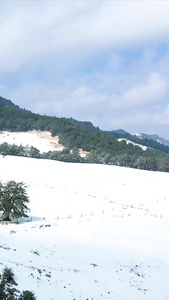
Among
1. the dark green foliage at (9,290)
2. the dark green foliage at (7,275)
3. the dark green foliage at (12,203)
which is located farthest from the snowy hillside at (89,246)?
the dark green foliage at (12,203)

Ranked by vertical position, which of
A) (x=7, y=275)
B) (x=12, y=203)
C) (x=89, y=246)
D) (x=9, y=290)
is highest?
(x=12, y=203)

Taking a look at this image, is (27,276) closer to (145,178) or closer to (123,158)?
(145,178)

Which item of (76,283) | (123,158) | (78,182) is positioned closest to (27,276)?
(76,283)

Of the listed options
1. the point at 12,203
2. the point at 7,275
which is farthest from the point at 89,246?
the point at 7,275

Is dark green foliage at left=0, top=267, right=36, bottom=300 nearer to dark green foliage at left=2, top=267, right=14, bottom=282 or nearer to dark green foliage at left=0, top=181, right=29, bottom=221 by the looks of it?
dark green foliage at left=2, top=267, right=14, bottom=282

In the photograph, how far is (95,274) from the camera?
25047 millimetres

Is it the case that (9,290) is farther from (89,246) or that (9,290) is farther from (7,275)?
(89,246)

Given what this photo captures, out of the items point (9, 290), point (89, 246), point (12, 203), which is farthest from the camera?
point (12, 203)

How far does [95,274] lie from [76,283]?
10.5 feet

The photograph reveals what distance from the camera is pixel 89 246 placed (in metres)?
32.8

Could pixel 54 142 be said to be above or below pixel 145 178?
above

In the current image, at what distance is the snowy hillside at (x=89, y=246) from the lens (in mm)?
21875

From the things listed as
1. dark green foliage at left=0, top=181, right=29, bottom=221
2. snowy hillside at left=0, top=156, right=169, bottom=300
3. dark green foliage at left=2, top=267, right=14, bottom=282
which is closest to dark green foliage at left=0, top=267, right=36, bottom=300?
dark green foliage at left=2, top=267, right=14, bottom=282

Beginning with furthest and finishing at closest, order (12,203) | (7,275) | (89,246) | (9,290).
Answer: (12,203) → (89,246) → (7,275) → (9,290)
